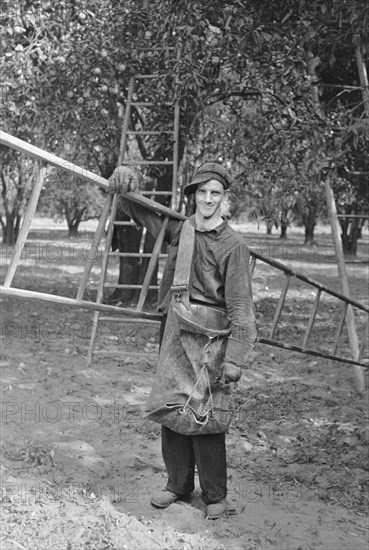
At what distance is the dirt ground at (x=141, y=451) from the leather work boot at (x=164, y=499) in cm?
3

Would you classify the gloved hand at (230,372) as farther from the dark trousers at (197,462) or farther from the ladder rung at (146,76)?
the ladder rung at (146,76)

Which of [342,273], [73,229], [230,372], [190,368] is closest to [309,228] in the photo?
[73,229]

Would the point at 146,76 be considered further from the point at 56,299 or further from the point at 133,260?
the point at 56,299

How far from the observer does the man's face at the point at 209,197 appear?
11.2 ft

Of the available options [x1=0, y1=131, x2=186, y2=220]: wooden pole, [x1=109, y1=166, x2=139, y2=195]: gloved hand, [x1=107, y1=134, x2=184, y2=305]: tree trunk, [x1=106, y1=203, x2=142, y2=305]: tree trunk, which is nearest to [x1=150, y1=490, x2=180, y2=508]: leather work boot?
[x1=0, y1=131, x2=186, y2=220]: wooden pole

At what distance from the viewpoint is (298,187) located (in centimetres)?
676

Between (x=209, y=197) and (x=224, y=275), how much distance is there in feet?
1.29

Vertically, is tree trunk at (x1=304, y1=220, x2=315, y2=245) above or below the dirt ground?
above

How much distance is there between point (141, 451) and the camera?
4711 mm

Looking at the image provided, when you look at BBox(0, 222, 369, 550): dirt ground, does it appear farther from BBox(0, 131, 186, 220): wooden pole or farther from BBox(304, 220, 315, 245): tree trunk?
BBox(304, 220, 315, 245): tree trunk

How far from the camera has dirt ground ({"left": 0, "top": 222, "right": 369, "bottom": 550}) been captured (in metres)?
3.54

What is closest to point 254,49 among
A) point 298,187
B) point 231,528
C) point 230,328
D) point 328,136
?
point 328,136

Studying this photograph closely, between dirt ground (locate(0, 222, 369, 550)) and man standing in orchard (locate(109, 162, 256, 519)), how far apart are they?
472 mm

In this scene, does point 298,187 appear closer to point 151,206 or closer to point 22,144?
point 151,206
